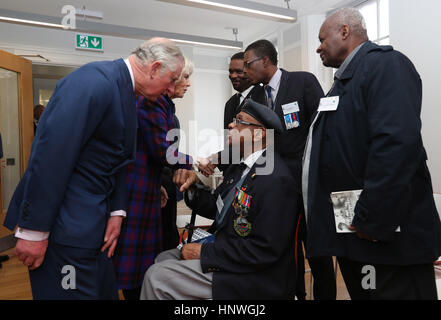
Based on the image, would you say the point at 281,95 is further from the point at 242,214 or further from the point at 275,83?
the point at 242,214

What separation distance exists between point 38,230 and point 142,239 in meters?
0.73

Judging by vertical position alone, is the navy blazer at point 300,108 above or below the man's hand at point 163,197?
above

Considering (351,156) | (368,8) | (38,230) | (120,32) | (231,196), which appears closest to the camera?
(38,230)

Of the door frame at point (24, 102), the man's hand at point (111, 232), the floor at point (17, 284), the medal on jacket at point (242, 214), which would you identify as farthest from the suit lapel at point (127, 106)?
the door frame at point (24, 102)

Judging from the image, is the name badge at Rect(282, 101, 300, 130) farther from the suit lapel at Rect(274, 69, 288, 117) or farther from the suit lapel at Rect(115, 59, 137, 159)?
the suit lapel at Rect(115, 59, 137, 159)

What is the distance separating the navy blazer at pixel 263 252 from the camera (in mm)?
1429

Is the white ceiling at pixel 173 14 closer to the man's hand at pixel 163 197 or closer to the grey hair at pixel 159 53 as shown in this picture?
the man's hand at pixel 163 197

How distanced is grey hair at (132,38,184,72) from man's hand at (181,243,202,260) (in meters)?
0.87

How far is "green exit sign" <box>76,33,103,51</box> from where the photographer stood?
234 inches

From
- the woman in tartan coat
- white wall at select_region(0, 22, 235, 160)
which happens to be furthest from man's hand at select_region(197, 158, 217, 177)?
white wall at select_region(0, 22, 235, 160)

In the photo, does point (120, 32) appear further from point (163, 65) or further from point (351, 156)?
point (351, 156)
